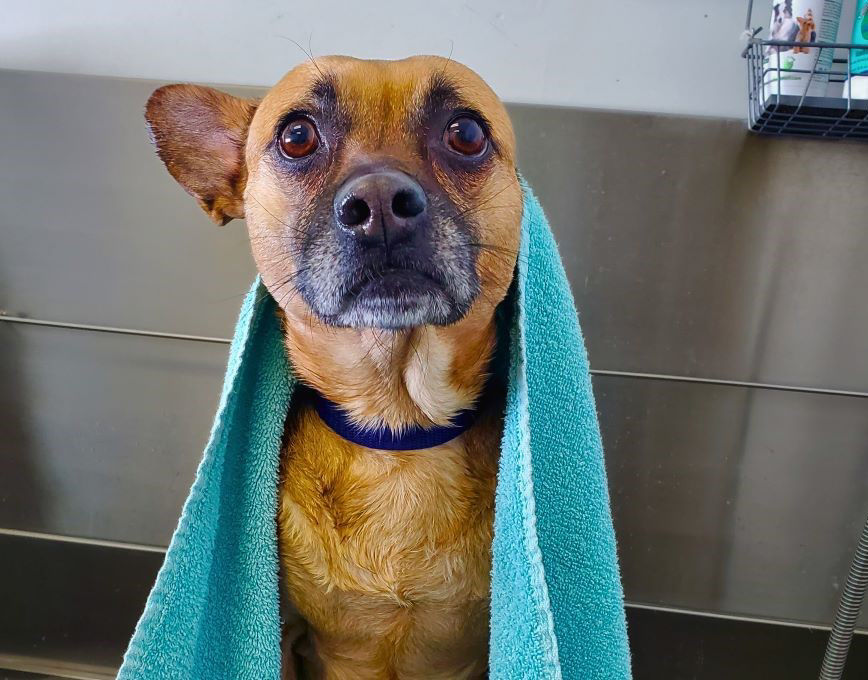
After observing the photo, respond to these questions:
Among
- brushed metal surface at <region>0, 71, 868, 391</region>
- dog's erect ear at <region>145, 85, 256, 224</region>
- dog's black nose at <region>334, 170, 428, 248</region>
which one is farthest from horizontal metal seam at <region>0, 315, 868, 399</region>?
dog's black nose at <region>334, 170, 428, 248</region>

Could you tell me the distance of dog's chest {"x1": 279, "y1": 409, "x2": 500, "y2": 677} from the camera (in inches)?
29.6

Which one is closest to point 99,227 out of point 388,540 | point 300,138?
point 300,138

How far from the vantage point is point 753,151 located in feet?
3.54

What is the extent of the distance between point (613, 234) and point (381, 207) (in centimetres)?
67

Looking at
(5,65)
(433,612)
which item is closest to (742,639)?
(433,612)

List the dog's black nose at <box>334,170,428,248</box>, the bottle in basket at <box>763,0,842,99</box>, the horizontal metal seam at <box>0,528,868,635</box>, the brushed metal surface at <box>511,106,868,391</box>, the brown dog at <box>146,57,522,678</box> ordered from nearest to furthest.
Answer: the dog's black nose at <box>334,170,428,248</box> < the brown dog at <box>146,57,522,678</box> < the bottle in basket at <box>763,0,842,99</box> < the brushed metal surface at <box>511,106,868,391</box> < the horizontal metal seam at <box>0,528,868,635</box>

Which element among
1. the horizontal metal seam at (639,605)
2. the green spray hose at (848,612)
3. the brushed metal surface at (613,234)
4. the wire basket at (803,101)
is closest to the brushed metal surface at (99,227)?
the brushed metal surface at (613,234)

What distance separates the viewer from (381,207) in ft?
1.92

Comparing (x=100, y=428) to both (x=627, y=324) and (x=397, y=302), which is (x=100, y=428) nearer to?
(x=397, y=302)

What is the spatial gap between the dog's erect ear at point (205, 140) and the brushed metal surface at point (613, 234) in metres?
0.35

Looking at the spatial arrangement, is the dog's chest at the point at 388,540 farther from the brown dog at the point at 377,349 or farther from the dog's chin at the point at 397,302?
the dog's chin at the point at 397,302

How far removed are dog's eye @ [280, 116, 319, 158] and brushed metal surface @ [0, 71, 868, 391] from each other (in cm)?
48

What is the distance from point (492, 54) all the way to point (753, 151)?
1.58ft

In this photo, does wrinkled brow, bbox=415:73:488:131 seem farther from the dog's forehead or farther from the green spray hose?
the green spray hose
